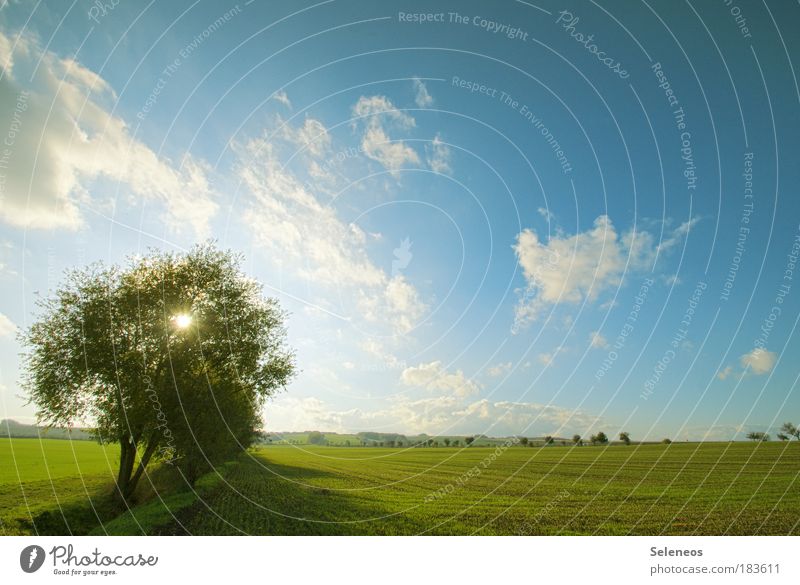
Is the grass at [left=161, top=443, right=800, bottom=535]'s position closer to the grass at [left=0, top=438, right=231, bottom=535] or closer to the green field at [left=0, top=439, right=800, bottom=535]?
the green field at [left=0, top=439, right=800, bottom=535]

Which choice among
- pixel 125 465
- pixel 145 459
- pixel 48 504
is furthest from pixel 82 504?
pixel 145 459

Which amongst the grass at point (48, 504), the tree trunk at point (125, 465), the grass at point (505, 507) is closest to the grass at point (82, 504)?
the grass at point (48, 504)

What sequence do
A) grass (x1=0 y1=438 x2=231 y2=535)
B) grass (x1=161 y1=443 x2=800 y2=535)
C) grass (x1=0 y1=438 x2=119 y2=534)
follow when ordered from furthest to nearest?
1. grass (x1=161 y1=443 x2=800 y2=535)
2. grass (x1=0 y1=438 x2=231 y2=535)
3. grass (x1=0 y1=438 x2=119 y2=534)

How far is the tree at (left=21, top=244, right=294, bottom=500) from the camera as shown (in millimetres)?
19359

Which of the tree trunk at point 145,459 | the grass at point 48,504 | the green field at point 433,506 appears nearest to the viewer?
the grass at point 48,504

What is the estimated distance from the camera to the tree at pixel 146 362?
19359 millimetres

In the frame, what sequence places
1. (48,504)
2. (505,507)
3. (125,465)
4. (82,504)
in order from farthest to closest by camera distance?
(505,507) → (125,465) → (82,504) → (48,504)

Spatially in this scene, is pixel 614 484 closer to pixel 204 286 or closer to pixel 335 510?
pixel 335 510

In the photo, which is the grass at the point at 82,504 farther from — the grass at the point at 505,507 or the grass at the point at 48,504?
the grass at the point at 505,507

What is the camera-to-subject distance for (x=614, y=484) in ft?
112

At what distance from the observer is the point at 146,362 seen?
63.9ft

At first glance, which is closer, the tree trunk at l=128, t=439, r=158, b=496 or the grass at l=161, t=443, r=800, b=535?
the grass at l=161, t=443, r=800, b=535

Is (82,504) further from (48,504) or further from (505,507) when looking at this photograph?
(505,507)

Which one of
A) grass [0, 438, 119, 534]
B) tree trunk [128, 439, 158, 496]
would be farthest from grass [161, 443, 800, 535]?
grass [0, 438, 119, 534]
